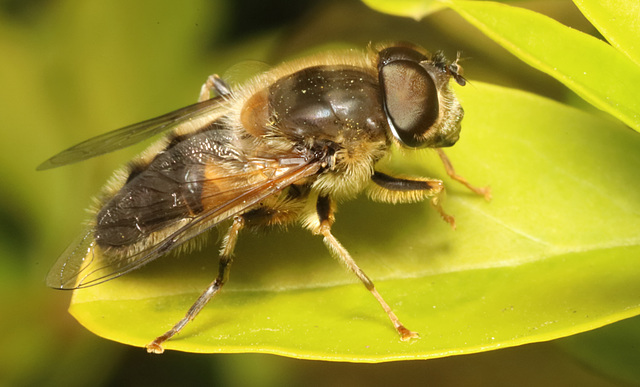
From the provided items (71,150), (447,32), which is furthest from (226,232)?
(447,32)

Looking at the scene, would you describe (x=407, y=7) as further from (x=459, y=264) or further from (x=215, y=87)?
(x=459, y=264)

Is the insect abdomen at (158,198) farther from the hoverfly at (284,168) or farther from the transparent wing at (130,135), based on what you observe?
the transparent wing at (130,135)

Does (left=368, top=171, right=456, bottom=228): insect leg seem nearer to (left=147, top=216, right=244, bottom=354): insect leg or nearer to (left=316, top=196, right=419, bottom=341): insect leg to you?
(left=316, top=196, right=419, bottom=341): insect leg

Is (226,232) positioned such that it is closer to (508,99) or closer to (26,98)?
(508,99)

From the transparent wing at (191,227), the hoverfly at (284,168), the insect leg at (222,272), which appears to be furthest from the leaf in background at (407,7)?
the insect leg at (222,272)

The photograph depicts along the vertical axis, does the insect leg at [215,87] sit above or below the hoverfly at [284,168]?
above

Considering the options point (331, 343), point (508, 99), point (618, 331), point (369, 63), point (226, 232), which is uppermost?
point (369, 63)

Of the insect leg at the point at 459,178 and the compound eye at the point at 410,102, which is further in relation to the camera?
the insect leg at the point at 459,178

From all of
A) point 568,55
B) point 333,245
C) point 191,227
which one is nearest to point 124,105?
point 191,227
